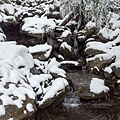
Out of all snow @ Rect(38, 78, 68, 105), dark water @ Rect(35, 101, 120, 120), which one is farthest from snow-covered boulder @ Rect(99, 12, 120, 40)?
snow @ Rect(38, 78, 68, 105)

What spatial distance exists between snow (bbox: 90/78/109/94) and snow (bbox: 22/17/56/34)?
318cm

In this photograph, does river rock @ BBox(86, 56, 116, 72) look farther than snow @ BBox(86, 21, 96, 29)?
No

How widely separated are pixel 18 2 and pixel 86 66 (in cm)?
558

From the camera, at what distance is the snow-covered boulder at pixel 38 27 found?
8297mm

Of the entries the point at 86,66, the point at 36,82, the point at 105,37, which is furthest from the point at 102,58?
the point at 36,82

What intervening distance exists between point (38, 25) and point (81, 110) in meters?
4.23

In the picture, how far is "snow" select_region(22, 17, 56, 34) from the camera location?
27.4 feet

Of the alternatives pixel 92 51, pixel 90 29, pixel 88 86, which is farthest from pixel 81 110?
pixel 90 29

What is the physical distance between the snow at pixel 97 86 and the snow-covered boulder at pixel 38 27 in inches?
118

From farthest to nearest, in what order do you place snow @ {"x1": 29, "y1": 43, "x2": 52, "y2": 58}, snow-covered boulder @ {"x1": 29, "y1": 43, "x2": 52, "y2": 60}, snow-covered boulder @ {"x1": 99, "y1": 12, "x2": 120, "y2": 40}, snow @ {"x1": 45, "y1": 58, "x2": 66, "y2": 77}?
1. snow-covered boulder @ {"x1": 99, "y1": 12, "x2": 120, "y2": 40}
2. snow @ {"x1": 29, "y1": 43, "x2": 52, "y2": 58}
3. snow-covered boulder @ {"x1": 29, "y1": 43, "x2": 52, "y2": 60}
4. snow @ {"x1": 45, "y1": 58, "x2": 66, "y2": 77}

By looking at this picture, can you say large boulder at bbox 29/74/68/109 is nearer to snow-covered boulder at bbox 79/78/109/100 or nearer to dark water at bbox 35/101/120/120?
dark water at bbox 35/101/120/120

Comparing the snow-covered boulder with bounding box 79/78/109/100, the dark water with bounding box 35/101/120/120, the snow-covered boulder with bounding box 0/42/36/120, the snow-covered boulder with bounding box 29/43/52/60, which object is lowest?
the snow-covered boulder with bounding box 29/43/52/60

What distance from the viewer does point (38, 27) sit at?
846cm

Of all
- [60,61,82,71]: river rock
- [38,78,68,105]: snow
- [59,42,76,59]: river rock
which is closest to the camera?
[38,78,68,105]: snow
